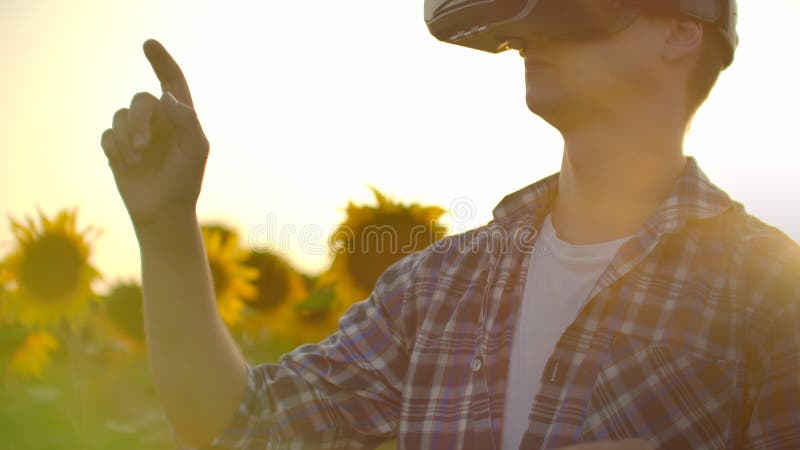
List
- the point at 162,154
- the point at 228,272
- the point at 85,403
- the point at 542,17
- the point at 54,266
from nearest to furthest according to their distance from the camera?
the point at 162,154
the point at 542,17
the point at 85,403
the point at 54,266
the point at 228,272

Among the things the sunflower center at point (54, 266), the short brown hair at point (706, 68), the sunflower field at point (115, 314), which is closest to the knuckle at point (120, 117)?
the short brown hair at point (706, 68)

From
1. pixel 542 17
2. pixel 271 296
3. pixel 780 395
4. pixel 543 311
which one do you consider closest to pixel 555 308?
pixel 543 311

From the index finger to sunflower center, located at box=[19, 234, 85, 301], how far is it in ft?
6.92

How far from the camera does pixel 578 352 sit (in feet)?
6.12

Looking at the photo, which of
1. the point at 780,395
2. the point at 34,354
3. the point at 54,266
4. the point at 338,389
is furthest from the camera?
the point at 34,354

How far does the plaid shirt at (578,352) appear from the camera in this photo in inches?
68.6

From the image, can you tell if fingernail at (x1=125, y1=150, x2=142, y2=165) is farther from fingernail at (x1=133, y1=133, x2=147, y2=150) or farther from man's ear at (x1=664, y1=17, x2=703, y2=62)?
man's ear at (x1=664, y1=17, x2=703, y2=62)

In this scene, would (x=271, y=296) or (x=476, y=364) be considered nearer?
(x=476, y=364)

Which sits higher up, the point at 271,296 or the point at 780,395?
the point at 271,296

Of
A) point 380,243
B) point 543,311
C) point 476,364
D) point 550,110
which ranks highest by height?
point 550,110

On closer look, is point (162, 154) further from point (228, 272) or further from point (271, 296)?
point (271, 296)

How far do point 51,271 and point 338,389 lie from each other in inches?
80.8

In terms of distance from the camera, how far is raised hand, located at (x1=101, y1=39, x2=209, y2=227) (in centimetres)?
178

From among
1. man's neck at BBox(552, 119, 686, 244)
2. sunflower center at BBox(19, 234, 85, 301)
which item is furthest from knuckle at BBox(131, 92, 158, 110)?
sunflower center at BBox(19, 234, 85, 301)
